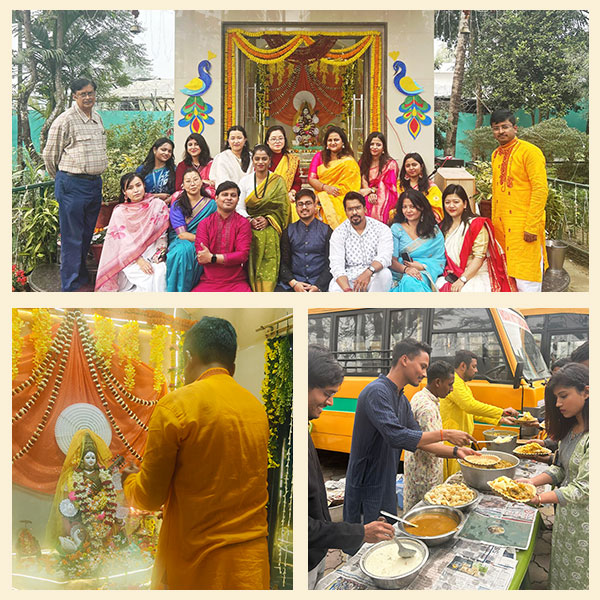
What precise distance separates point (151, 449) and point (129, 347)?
0.60m

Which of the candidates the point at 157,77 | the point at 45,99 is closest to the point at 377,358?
the point at 157,77

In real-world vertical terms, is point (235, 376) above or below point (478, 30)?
below

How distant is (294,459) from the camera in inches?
129

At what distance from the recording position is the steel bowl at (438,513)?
9.96 ft

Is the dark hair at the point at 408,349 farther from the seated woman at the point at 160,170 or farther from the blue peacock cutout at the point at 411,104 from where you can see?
the seated woman at the point at 160,170

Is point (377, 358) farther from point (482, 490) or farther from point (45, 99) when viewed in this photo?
point (45, 99)

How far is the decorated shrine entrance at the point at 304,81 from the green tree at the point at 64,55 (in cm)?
65

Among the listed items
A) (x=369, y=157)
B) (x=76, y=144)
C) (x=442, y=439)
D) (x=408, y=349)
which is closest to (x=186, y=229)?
(x=76, y=144)

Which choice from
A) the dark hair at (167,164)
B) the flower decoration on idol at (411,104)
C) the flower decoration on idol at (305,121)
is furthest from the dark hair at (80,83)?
the flower decoration on idol at (411,104)

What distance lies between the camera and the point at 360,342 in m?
3.39

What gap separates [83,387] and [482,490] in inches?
87.5

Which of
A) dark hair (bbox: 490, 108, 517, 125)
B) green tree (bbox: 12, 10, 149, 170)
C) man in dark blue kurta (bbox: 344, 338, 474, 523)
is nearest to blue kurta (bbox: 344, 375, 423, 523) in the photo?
man in dark blue kurta (bbox: 344, 338, 474, 523)

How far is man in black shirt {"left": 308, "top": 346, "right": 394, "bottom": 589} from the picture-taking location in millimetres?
3107

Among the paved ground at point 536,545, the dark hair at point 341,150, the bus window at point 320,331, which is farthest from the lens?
the dark hair at point 341,150
